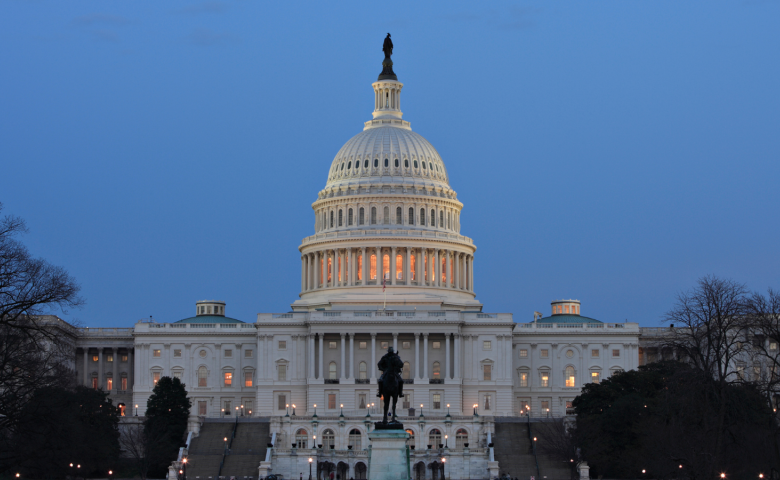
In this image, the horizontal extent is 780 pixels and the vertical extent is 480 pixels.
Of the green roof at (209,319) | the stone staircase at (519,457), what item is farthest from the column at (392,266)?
the stone staircase at (519,457)

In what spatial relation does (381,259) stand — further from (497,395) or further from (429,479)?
(429,479)

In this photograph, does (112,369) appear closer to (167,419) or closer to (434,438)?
(167,419)

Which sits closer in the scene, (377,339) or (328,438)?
(328,438)

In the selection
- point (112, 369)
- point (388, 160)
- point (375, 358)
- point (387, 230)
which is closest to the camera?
point (375, 358)

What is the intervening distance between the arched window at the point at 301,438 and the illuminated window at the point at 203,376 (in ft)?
94.9

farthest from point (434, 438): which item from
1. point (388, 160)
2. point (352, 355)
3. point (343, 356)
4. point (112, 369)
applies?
point (112, 369)

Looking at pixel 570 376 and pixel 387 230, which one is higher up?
pixel 387 230

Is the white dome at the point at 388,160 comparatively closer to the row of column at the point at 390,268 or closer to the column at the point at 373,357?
the row of column at the point at 390,268

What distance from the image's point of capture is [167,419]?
134 metres

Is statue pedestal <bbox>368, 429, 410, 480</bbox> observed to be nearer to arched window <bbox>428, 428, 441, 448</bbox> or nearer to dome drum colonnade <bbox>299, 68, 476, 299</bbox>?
arched window <bbox>428, 428, 441, 448</bbox>

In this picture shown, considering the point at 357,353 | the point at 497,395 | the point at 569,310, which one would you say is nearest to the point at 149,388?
the point at 357,353

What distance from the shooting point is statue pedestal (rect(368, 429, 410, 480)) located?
207ft

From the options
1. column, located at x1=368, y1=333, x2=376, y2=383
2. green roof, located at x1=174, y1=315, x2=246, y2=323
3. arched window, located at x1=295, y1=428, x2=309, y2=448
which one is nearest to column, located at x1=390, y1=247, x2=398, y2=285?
column, located at x1=368, y1=333, x2=376, y2=383

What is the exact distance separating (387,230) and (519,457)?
4913 cm
